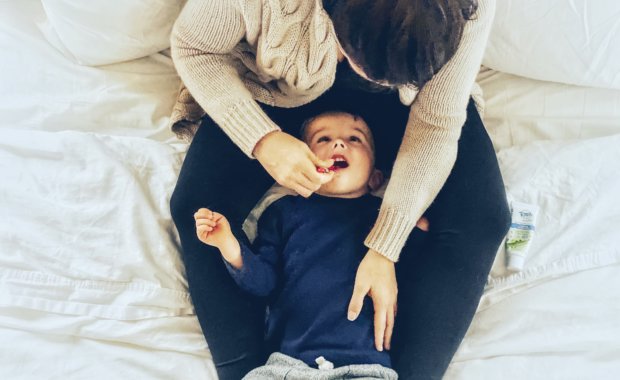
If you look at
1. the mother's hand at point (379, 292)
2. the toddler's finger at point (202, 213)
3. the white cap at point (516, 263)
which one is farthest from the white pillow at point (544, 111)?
the toddler's finger at point (202, 213)

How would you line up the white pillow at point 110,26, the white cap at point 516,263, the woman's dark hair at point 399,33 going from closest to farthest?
the woman's dark hair at point 399,33
the white cap at point 516,263
the white pillow at point 110,26

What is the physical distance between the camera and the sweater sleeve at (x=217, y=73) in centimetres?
94

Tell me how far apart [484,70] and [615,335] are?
575 mm

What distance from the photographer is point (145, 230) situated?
1.06 m

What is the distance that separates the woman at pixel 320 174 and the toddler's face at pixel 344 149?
7 cm

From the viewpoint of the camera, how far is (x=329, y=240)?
3.52 ft

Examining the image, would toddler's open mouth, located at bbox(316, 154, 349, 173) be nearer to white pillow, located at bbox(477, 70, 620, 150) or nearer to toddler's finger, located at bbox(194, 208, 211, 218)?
toddler's finger, located at bbox(194, 208, 211, 218)

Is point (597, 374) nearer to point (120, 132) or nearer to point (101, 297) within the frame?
point (101, 297)

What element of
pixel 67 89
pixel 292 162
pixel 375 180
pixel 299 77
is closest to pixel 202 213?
pixel 292 162

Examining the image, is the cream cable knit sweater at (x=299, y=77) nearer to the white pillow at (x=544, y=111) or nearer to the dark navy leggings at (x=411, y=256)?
the dark navy leggings at (x=411, y=256)

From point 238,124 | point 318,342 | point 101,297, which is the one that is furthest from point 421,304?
point 101,297

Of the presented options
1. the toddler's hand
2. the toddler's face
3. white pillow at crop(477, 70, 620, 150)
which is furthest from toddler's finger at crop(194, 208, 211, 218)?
white pillow at crop(477, 70, 620, 150)

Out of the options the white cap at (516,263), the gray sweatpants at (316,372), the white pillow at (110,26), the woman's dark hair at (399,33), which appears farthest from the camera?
the white pillow at (110,26)

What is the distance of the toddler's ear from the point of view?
1.15m
